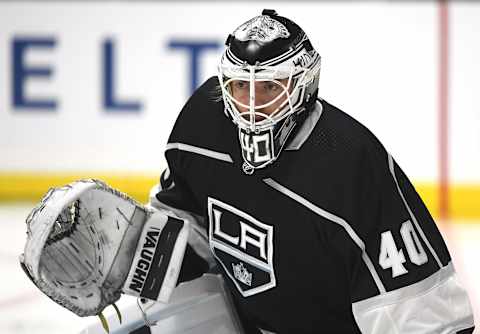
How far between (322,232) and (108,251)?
459 millimetres

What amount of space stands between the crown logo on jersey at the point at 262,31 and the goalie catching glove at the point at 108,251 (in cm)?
41

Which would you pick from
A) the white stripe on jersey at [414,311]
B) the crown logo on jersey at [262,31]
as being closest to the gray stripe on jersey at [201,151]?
Answer: the crown logo on jersey at [262,31]

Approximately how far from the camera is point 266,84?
217 cm

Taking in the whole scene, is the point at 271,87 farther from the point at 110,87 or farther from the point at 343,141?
the point at 110,87

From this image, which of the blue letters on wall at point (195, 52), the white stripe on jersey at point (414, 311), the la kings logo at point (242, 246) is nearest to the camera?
the white stripe on jersey at point (414, 311)

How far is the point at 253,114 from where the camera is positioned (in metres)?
2.13

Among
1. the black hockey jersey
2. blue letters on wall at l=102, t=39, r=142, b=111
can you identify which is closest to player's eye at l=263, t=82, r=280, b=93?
the black hockey jersey

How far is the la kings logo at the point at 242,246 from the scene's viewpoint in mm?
2260

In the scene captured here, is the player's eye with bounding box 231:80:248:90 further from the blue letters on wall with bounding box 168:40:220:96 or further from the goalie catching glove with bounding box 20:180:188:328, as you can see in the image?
the blue letters on wall with bounding box 168:40:220:96

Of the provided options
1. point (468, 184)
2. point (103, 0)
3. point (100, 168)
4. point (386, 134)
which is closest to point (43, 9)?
point (103, 0)

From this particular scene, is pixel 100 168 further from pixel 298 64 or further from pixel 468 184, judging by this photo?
pixel 298 64

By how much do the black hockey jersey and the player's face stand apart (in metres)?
0.10

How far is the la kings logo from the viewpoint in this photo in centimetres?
226

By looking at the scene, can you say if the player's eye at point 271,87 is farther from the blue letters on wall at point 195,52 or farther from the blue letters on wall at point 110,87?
the blue letters on wall at point 110,87
